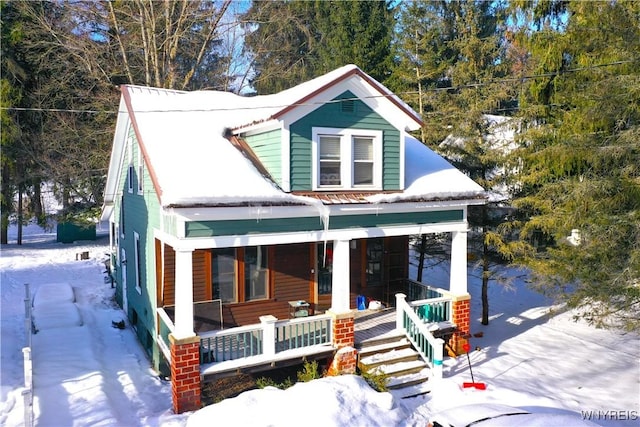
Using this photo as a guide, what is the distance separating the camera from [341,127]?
9.61 m

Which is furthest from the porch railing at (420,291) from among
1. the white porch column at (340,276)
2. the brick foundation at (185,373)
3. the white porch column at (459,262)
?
the brick foundation at (185,373)

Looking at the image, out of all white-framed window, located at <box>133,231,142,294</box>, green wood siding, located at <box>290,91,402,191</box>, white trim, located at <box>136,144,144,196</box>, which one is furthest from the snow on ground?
green wood siding, located at <box>290,91,402,191</box>

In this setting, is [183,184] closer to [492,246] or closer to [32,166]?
[492,246]

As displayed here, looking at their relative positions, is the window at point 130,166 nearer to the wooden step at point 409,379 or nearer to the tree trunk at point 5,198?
the wooden step at point 409,379

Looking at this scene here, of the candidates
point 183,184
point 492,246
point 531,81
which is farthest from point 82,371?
point 531,81

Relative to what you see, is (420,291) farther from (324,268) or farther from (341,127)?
(341,127)

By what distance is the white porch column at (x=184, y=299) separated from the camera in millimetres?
7926

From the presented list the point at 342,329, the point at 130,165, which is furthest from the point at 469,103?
the point at 130,165

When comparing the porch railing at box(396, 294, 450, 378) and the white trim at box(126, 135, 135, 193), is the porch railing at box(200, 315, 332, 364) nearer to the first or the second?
the porch railing at box(396, 294, 450, 378)

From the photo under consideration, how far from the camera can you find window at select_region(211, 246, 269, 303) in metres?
10.4

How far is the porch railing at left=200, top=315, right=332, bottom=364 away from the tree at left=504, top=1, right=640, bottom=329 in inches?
219

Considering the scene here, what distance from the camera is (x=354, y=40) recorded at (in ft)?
84.2

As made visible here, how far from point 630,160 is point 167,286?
Answer: 1017 centimetres

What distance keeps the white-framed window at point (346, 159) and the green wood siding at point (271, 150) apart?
2.31 feet
